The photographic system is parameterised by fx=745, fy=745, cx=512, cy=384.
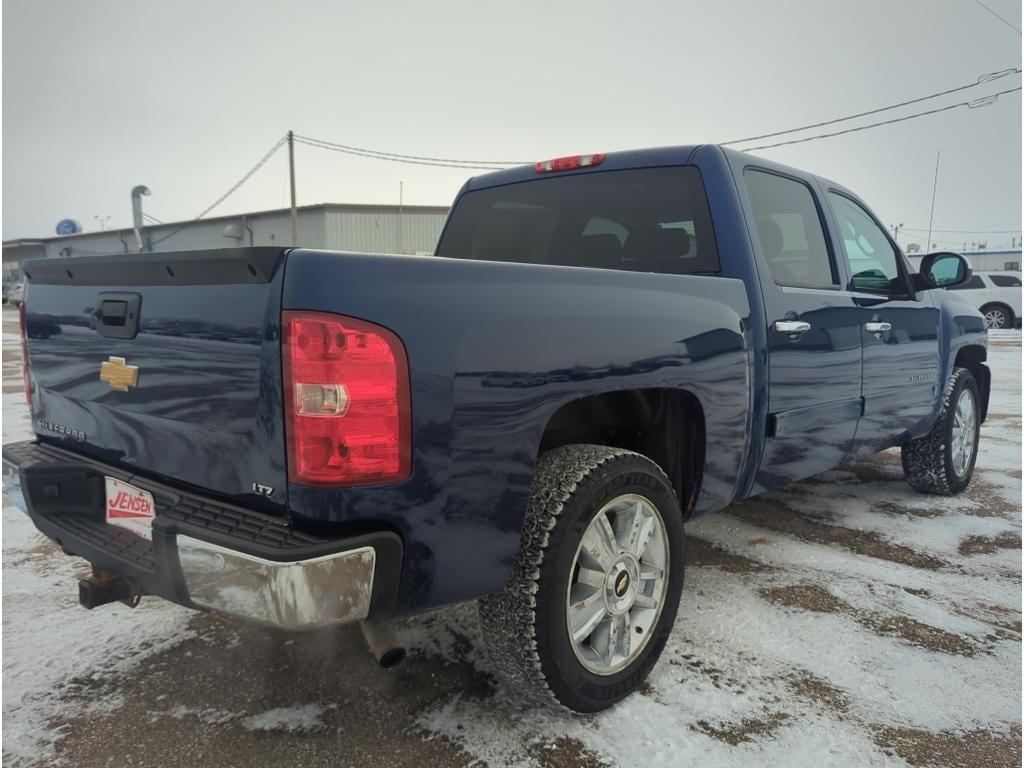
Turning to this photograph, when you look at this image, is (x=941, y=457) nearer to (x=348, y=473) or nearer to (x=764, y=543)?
(x=764, y=543)

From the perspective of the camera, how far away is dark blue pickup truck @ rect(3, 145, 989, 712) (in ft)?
5.67

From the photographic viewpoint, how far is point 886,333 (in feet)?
12.5

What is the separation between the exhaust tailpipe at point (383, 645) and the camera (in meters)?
1.90

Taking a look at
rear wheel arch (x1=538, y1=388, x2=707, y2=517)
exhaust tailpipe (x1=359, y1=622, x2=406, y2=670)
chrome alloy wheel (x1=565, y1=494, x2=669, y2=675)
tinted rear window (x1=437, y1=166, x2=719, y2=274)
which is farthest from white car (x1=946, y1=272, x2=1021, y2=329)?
exhaust tailpipe (x1=359, y1=622, x2=406, y2=670)

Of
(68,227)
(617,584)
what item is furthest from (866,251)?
(68,227)

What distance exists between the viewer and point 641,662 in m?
2.46

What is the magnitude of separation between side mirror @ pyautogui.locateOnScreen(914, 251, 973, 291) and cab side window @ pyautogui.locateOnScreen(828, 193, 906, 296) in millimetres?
132

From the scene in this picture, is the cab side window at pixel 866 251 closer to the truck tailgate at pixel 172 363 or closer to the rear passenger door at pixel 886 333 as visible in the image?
the rear passenger door at pixel 886 333

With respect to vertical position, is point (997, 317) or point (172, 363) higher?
point (172, 363)

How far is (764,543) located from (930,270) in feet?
5.94

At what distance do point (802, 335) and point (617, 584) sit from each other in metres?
1.44

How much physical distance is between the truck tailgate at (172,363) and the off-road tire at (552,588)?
0.73 m

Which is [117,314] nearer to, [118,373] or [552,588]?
[118,373]

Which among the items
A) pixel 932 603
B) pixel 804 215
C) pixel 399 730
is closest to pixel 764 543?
pixel 932 603
